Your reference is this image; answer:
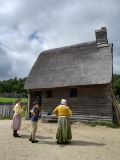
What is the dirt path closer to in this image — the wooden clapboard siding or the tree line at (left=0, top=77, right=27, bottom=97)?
the wooden clapboard siding

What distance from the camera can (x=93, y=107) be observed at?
2286 centimetres

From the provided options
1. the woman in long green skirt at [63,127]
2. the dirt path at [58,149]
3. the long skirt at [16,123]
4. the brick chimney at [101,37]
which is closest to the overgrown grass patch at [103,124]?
the dirt path at [58,149]

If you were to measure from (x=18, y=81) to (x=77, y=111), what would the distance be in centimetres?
8915

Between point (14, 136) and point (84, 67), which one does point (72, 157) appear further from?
point (84, 67)

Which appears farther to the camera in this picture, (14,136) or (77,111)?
(77,111)

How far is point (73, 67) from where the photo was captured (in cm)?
2495

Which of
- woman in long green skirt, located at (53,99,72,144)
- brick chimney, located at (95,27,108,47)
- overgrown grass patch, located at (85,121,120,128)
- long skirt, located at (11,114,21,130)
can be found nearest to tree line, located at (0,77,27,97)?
brick chimney, located at (95,27,108,47)

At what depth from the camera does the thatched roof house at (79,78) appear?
2247 centimetres

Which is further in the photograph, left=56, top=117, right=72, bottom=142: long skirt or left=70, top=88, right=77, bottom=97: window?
left=70, top=88, right=77, bottom=97: window

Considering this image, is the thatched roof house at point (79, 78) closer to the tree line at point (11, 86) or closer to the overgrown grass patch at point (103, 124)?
the overgrown grass patch at point (103, 124)

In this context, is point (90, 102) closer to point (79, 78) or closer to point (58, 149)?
point (79, 78)

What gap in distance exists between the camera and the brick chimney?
2520cm

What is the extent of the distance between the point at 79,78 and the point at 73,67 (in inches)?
68.1

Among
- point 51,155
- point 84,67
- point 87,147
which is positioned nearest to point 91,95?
point 84,67
